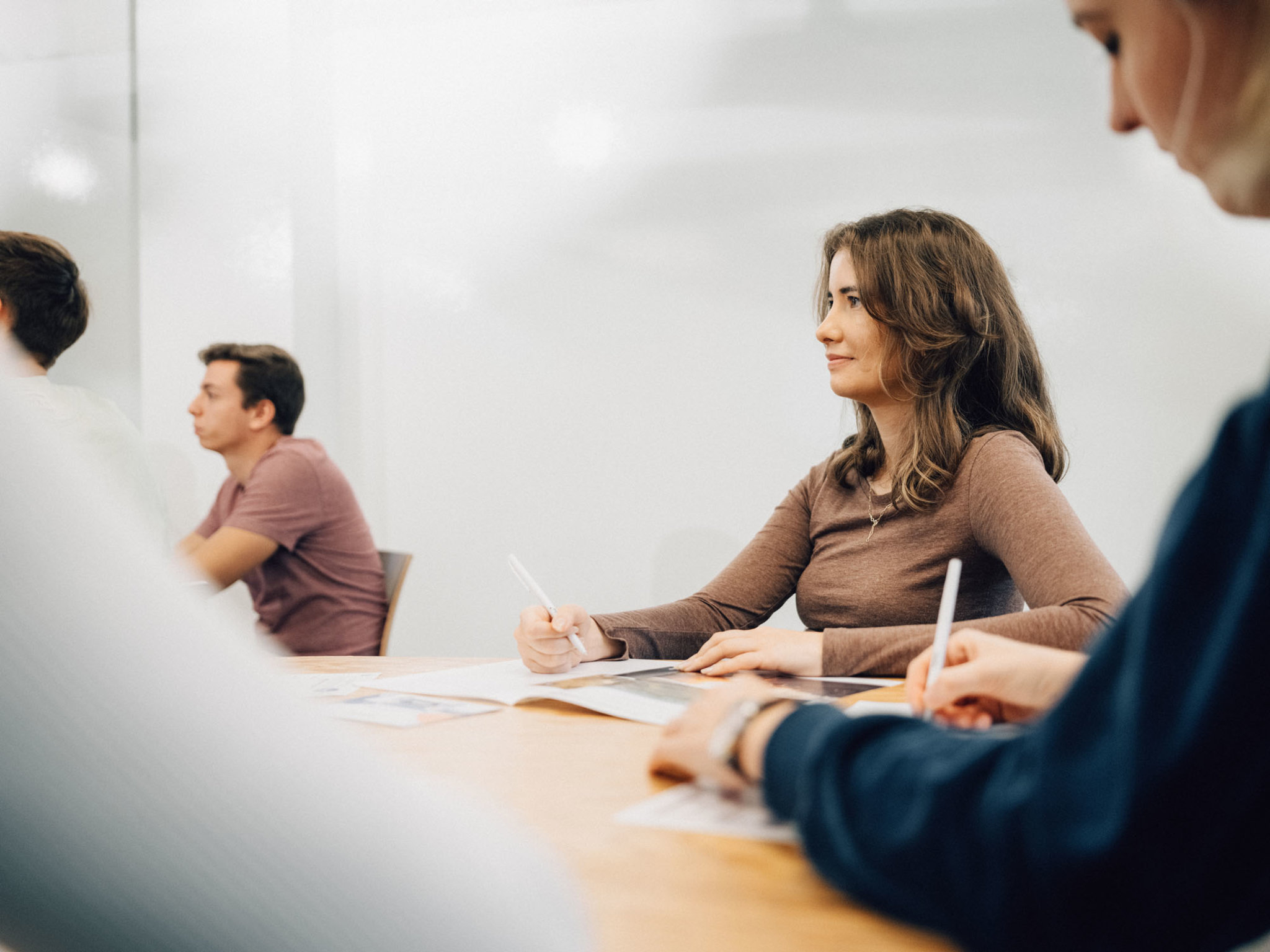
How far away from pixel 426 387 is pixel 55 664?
10.5ft

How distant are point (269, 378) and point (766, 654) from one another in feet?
6.16

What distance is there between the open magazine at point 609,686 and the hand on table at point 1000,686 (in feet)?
0.47

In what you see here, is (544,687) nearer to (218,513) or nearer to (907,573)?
(907,573)

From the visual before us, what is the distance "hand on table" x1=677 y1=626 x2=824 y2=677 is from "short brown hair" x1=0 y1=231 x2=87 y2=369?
155 cm

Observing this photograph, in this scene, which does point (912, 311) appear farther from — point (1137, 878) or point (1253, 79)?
point (1137, 878)

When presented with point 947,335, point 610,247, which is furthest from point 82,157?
point 947,335

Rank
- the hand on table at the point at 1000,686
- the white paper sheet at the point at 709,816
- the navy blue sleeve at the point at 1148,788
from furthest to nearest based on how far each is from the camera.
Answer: the hand on table at the point at 1000,686
the white paper sheet at the point at 709,816
the navy blue sleeve at the point at 1148,788

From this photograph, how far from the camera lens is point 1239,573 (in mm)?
328

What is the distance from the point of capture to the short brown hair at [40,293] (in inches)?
75.3

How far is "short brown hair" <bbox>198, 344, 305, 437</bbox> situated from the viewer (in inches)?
99.6

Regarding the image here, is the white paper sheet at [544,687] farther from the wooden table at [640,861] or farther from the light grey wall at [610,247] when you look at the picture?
the light grey wall at [610,247]

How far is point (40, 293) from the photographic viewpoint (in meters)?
1.94

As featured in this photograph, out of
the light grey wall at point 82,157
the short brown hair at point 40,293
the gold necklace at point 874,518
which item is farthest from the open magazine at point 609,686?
the light grey wall at point 82,157

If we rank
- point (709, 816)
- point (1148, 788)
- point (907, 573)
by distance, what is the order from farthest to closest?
1. point (907, 573)
2. point (709, 816)
3. point (1148, 788)
